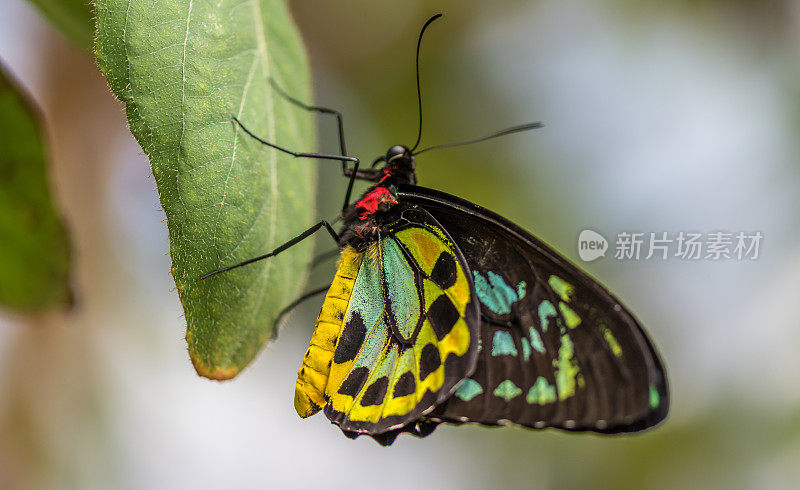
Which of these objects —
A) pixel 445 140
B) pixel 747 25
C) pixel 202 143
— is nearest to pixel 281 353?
pixel 445 140

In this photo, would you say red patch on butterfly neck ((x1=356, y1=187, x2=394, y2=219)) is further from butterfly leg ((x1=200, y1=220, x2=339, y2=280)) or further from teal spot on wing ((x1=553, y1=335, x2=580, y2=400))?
teal spot on wing ((x1=553, y1=335, x2=580, y2=400))

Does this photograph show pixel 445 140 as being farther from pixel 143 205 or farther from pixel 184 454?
pixel 184 454

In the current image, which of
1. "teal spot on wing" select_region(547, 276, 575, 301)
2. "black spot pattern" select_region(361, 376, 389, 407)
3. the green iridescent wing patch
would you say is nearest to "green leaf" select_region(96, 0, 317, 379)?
the green iridescent wing patch

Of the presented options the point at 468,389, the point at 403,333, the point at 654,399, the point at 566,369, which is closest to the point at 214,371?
the point at 403,333

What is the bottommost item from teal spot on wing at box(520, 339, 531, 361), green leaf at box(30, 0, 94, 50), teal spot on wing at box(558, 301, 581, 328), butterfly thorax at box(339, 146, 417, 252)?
teal spot on wing at box(520, 339, 531, 361)

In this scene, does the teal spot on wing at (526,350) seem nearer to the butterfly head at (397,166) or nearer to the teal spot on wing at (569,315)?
the teal spot on wing at (569,315)

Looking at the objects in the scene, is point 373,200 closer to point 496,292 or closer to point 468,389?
point 496,292
